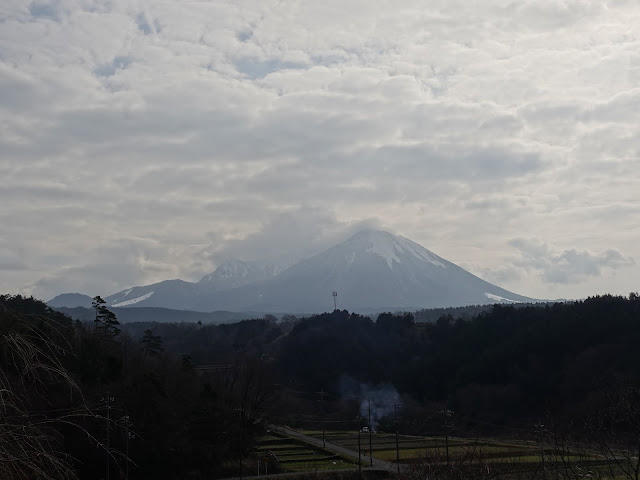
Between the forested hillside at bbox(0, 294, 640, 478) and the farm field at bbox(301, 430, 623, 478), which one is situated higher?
the forested hillside at bbox(0, 294, 640, 478)

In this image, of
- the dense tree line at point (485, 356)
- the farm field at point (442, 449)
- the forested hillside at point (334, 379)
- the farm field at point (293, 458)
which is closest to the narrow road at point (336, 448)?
the farm field at point (442, 449)

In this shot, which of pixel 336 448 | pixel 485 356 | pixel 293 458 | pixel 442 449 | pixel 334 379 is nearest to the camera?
pixel 442 449

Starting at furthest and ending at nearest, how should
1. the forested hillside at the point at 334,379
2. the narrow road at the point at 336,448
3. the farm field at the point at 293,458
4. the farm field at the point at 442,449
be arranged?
the farm field at the point at 293,458, the narrow road at the point at 336,448, the forested hillside at the point at 334,379, the farm field at the point at 442,449

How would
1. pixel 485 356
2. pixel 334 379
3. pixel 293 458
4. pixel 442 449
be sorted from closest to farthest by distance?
pixel 442 449
pixel 293 458
pixel 485 356
pixel 334 379

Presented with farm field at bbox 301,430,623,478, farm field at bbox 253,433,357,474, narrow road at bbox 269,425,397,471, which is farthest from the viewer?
farm field at bbox 253,433,357,474

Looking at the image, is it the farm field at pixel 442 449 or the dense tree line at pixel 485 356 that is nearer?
the farm field at pixel 442 449

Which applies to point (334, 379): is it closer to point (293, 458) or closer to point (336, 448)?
point (336, 448)

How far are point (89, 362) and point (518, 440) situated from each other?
1328 inches

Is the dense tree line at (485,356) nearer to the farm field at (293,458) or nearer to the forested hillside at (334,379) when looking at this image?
the forested hillside at (334,379)

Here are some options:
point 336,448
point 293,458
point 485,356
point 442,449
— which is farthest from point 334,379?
point 442,449

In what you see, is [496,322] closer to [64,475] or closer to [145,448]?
[145,448]

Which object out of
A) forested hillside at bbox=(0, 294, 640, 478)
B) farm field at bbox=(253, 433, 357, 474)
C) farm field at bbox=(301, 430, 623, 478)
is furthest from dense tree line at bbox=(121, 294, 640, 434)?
farm field at bbox=(253, 433, 357, 474)

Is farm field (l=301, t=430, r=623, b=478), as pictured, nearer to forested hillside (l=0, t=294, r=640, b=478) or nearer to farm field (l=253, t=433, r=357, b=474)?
farm field (l=253, t=433, r=357, b=474)

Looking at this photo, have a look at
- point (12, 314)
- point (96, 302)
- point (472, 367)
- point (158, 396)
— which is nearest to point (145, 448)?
point (158, 396)
